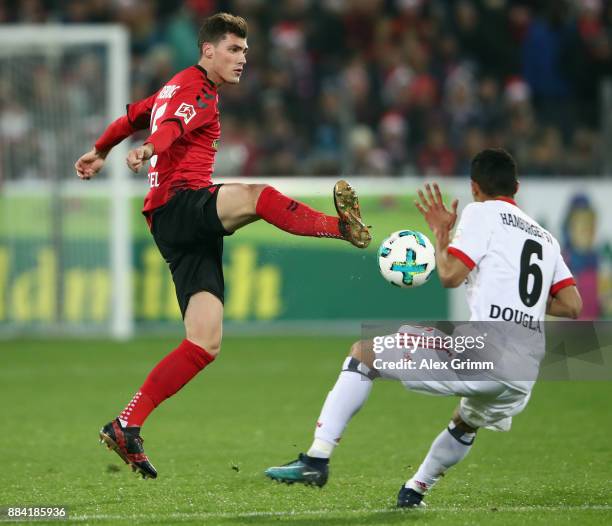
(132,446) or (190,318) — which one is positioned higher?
(190,318)

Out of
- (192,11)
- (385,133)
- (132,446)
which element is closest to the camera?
(132,446)

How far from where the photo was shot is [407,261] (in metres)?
6.10

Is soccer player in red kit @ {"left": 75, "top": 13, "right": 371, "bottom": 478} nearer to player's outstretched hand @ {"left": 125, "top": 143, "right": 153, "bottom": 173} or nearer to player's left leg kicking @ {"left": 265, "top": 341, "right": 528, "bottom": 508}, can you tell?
player's outstretched hand @ {"left": 125, "top": 143, "right": 153, "bottom": 173}

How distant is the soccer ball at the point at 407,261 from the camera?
610 cm

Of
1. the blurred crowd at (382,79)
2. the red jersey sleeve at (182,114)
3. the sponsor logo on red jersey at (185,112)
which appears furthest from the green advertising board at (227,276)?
the sponsor logo on red jersey at (185,112)

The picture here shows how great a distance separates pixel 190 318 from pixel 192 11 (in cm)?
1204

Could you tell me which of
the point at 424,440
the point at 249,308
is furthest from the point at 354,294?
the point at 424,440

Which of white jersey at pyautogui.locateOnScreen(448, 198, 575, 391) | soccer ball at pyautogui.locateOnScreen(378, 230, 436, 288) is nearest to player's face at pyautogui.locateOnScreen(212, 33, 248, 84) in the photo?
soccer ball at pyautogui.locateOnScreen(378, 230, 436, 288)

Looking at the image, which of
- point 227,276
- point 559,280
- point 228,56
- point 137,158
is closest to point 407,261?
point 559,280

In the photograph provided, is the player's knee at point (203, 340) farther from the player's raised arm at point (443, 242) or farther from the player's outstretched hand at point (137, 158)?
the player's raised arm at point (443, 242)

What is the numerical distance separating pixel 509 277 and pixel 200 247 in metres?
1.78

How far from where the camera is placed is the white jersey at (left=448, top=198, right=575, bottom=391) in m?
5.77

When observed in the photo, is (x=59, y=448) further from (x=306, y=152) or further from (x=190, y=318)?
(x=306, y=152)

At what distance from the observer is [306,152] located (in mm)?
16375
